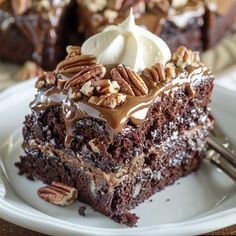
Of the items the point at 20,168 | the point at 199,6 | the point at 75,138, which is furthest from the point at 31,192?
the point at 199,6

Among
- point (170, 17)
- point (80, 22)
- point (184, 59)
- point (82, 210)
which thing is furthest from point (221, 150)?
point (80, 22)

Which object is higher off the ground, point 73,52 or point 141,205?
point 73,52

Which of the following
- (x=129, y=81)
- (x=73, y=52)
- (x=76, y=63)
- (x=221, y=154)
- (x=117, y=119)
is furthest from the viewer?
(x=221, y=154)

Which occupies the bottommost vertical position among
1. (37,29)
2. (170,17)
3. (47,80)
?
(37,29)

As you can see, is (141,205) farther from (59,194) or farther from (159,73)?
(159,73)

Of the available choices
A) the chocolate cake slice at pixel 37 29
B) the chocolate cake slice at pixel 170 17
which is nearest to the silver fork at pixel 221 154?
the chocolate cake slice at pixel 170 17

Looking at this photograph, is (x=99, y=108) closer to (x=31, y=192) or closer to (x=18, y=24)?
(x=31, y=192)

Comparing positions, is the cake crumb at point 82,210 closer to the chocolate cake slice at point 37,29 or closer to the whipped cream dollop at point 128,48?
the whipped cream dollop at point 128,48
